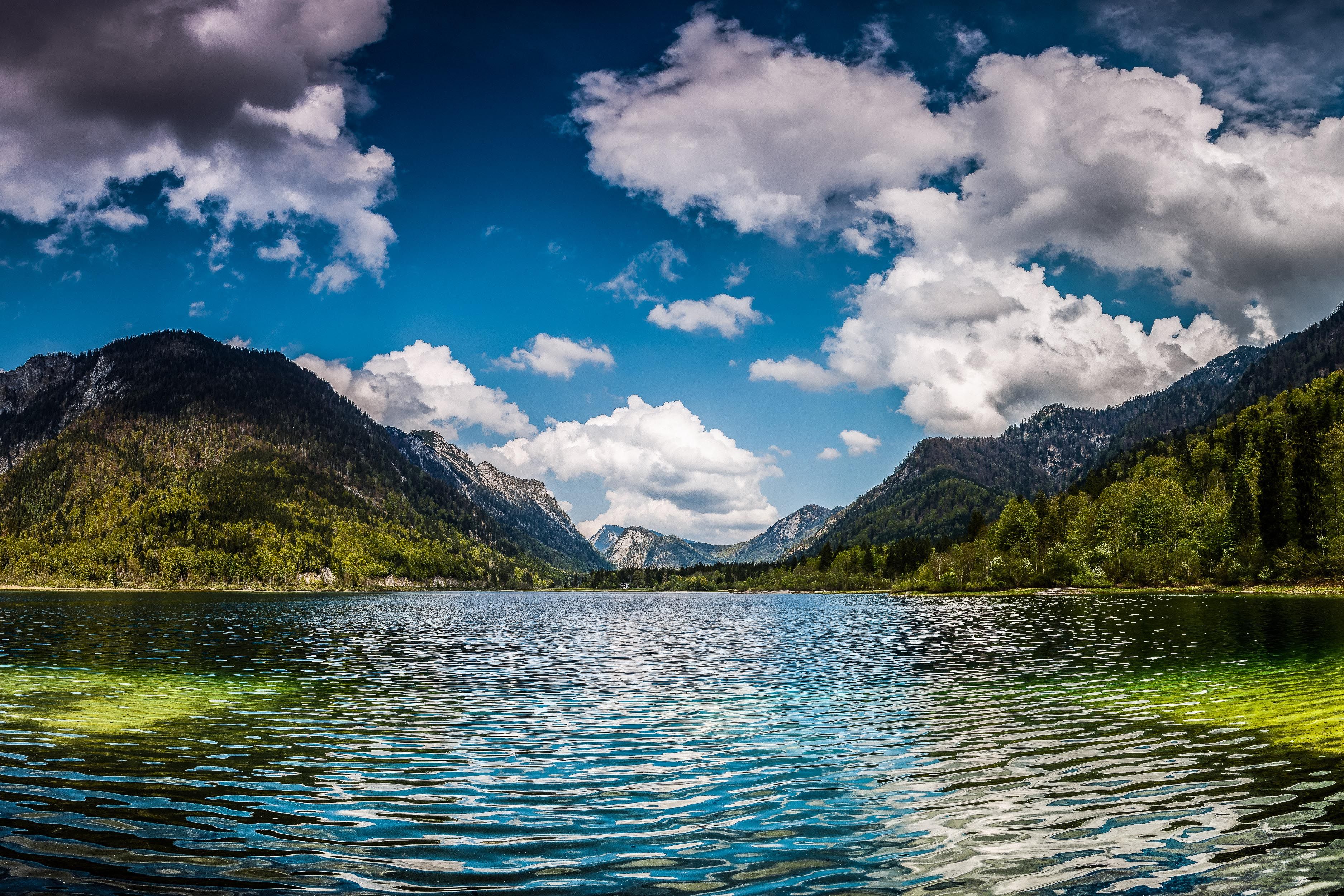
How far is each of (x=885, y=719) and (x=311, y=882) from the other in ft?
69.5

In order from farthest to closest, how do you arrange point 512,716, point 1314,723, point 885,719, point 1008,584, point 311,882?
point 1008,584 → point 512,716 → point 885,719 → point 1314,723 → point 311,882

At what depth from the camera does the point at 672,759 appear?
2147 cm

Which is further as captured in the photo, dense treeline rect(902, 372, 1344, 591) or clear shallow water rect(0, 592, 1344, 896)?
dense treeline rect(902, 372, 1344, 591)

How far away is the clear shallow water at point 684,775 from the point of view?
11938 mm

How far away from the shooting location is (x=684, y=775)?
64.0 ft

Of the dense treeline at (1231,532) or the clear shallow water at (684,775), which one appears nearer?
the clear shallow water at (684,775)

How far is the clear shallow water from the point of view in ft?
39.2

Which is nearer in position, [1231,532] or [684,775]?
[684,775]

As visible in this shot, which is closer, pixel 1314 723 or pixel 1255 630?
pixel 1314 723

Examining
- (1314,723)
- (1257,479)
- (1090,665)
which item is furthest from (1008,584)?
(1314,723)

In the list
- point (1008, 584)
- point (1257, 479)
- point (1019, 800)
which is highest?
point (1257, 479)

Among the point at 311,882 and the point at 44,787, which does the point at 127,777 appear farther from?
the point at 311,882

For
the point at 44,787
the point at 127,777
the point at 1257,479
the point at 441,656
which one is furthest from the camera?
the point at 1257,479

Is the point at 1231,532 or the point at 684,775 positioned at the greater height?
the point at 1231,532
